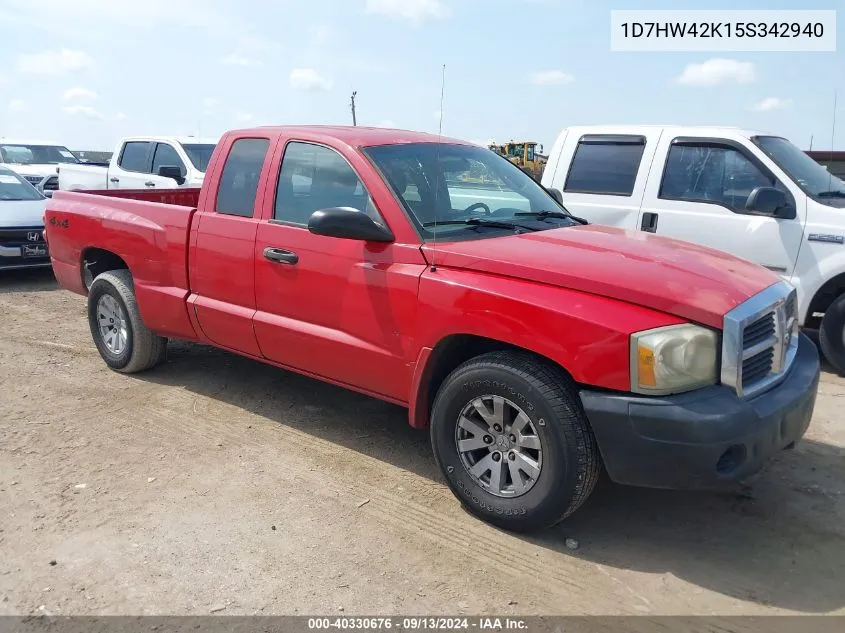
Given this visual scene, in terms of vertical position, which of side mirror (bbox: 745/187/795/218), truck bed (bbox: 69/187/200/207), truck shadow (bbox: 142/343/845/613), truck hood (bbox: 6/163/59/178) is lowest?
truck shadow (bbox: 142/343/845/613)

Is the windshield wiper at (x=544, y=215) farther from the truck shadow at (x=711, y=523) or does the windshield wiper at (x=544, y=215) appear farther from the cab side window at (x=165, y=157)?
the cab side window at (x=165, y=157)

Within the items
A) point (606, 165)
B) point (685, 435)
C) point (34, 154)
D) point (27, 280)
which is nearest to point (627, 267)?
point (685, 435)

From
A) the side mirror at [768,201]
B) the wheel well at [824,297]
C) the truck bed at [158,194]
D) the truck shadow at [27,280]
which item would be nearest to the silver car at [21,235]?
the truck shadow at [27,280]

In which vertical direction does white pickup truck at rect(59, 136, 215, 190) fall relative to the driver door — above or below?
above

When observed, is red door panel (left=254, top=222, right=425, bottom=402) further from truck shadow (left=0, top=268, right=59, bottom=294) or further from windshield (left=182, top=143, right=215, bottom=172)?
windshield (left=182, top=143, right=215, bottom=172)

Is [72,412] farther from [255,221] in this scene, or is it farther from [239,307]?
[255,221]

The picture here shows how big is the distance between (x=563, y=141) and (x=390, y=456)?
4.07m

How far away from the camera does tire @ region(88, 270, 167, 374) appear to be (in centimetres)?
551

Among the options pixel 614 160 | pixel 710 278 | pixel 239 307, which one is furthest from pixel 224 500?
pixel 614 160

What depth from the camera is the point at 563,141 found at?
23.3 ft

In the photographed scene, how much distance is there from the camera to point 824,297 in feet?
19.5

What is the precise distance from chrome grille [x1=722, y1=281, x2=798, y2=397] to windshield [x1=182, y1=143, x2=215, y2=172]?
30.2 feet

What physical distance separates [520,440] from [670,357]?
80 centimetres

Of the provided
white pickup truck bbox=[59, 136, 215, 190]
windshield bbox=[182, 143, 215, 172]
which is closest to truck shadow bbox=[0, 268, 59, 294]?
white pickup truck bbox=[59, 136, 215, 190]
